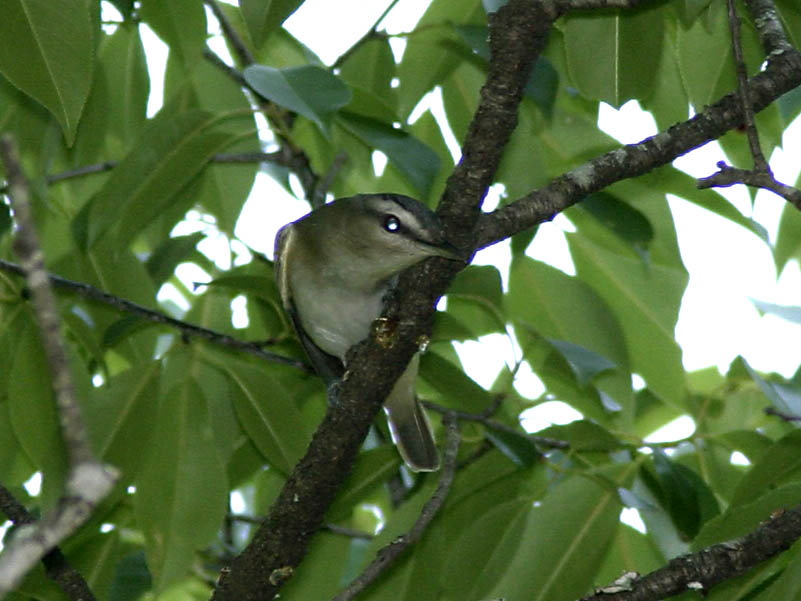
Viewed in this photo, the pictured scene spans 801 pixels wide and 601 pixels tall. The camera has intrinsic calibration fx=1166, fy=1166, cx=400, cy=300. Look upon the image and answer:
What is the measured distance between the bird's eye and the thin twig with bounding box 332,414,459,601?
2.64 ft

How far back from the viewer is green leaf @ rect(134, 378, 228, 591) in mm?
3158

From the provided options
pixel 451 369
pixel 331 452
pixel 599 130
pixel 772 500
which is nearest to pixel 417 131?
pixel 599 130

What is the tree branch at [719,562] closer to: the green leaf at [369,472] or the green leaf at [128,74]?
the green leaf at [369,472]

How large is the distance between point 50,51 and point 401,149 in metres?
0.92

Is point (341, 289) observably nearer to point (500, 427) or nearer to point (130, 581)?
point (500, 427)

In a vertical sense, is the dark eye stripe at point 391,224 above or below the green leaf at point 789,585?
above

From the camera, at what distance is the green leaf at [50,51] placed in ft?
8.57

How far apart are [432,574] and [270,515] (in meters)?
0.52

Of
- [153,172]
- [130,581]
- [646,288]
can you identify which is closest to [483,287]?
[646,288]

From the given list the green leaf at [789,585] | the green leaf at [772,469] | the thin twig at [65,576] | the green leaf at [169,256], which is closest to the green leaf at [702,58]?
the green leaf at [772,469]

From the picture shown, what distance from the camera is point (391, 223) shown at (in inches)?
153

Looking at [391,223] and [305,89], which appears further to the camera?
[391,223]

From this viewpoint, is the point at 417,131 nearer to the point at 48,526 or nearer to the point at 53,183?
the point at 53,183

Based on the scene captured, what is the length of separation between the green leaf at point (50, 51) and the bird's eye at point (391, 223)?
1377mm
